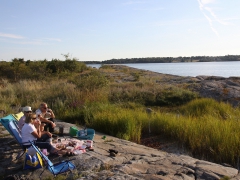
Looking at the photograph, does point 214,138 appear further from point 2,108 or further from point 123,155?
point 2,108

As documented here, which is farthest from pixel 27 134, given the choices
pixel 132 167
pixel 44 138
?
pixel 132 167

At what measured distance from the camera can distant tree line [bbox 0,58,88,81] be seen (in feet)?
72.4

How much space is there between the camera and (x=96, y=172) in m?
4.32

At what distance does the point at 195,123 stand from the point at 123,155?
2.57 metres

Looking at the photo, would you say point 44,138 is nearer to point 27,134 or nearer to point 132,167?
point 27,134

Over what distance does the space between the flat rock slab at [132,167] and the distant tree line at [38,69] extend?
16.3 metres

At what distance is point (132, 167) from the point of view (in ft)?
15.0

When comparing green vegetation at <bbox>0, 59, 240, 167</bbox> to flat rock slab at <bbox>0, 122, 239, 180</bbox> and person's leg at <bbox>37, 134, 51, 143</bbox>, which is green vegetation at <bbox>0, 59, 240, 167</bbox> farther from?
person's leg at <bbox>37, 134, 51, 143</bbox>

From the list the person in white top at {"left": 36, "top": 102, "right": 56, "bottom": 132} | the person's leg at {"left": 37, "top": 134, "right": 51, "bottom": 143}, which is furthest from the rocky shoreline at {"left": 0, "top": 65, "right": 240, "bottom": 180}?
the person in white top at {"left": 36, "top": 102, "right": 56, "bottom": 132}

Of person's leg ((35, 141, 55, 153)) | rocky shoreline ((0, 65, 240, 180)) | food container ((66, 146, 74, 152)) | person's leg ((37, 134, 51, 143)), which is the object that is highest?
person's leg ((37, 134, 51, 143))

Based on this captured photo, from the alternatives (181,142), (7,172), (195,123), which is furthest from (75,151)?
(195,123)

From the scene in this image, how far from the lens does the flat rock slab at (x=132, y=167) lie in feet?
14.0

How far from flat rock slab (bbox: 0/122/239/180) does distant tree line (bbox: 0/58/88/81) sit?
16.3 meters

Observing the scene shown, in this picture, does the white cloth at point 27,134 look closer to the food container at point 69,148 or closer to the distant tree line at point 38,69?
the food container at point 69,148
